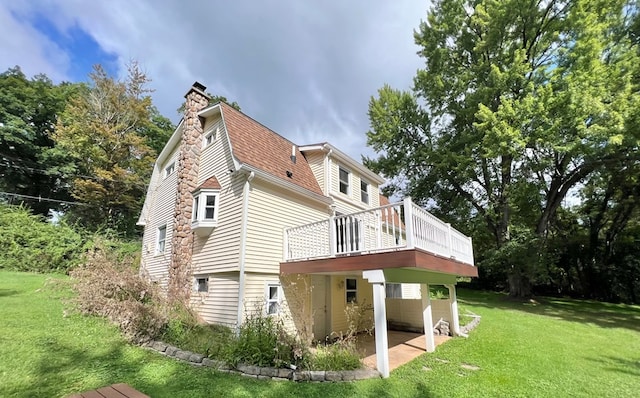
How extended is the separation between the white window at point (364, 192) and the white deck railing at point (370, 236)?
5246mm

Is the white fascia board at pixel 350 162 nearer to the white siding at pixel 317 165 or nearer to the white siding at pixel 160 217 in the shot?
the white siding at pixel 317 165

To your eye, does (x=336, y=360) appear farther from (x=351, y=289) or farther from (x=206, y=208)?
(x=206, y=208)

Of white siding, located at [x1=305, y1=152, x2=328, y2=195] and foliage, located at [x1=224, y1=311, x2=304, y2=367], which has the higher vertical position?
white siding, located at [x1=305, y1=152, x2=328, y2=195]

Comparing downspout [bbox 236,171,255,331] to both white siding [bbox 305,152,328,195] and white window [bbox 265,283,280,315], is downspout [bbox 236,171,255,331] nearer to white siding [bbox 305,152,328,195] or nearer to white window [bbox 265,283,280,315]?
white window [bbox 265,283,280,315]

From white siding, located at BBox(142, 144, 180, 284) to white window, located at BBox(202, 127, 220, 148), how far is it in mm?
2091

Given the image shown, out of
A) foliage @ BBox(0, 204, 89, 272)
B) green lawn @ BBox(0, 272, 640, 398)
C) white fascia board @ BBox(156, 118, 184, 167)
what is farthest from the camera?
foliage @ BBox(0, 204, 89, 272)

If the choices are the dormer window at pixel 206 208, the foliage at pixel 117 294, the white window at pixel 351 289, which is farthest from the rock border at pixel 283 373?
the white window at pixel 351 289

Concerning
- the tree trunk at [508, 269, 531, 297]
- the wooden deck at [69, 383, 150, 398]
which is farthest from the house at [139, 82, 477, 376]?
the tree trunk at [508, 269, 531, 297]

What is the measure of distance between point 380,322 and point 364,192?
8.99m

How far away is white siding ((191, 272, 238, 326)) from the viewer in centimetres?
862

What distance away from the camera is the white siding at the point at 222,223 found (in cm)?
905

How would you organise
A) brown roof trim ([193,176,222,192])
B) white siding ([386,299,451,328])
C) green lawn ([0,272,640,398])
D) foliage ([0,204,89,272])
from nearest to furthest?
green lawn ([0,272,640,398])
brown roof trim ([193,176,222,192])
white siding ([386,299,451,328])
foliage ([0,204,89,272])

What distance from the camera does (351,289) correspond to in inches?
474

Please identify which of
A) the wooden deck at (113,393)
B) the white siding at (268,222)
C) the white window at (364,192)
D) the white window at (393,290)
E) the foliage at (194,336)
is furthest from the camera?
the white window at (364,192)
